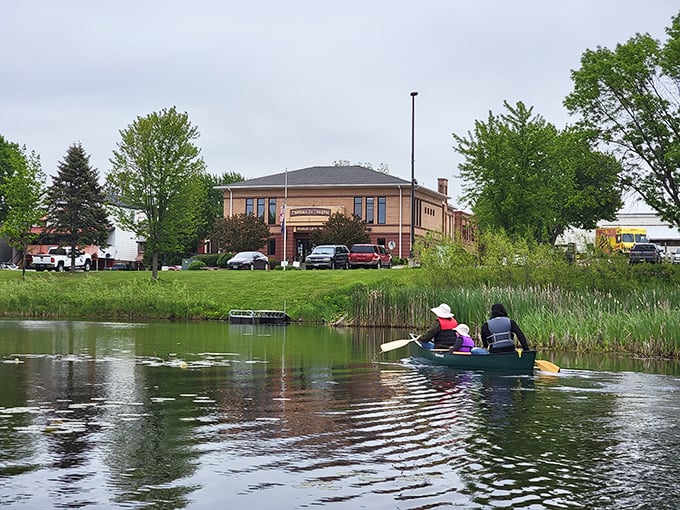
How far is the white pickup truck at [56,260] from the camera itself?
74625mm

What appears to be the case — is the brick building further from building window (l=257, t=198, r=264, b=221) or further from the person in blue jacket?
the person in blue jacket

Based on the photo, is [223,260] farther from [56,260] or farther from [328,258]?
[328,258]

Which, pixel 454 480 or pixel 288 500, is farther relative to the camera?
pixel 454 480

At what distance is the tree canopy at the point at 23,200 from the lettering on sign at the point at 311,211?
26.0 metres

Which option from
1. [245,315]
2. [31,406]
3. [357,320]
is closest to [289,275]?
[245,315]

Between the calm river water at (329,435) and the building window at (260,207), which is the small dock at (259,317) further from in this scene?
the building window at (260,207)

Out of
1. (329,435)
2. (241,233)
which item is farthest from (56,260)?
(329,435)

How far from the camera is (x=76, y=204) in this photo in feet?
239

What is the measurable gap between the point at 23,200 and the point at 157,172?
380 inches

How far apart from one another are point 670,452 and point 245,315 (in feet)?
118

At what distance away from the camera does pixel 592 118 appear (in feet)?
164

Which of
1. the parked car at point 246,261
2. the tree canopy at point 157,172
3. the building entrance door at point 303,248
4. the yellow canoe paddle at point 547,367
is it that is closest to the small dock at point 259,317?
the tree canopy at point 157,172

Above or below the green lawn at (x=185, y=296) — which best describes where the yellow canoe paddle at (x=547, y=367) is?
below

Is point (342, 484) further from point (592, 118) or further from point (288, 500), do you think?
point (592, 118)
